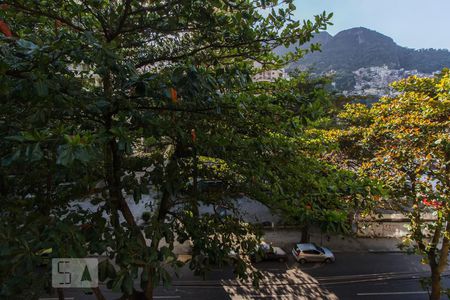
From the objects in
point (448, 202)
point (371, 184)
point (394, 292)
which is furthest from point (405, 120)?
point (394, 292)

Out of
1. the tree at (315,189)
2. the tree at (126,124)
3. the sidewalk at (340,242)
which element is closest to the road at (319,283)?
the sidewalk at (340,242)

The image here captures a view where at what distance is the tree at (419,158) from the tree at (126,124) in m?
4.69

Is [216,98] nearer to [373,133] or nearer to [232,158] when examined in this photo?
[232,158]

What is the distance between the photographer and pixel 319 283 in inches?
530

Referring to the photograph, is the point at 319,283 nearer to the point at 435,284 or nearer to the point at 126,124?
the point at 435,284

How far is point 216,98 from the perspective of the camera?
3.70 meters

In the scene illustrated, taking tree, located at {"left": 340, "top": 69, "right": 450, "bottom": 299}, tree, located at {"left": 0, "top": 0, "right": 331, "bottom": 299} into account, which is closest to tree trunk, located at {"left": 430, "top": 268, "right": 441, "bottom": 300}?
tree, located at {"left": 340, "top": 69, "right": 450, "bottom": 299}

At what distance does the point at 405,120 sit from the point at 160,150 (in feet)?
23.0

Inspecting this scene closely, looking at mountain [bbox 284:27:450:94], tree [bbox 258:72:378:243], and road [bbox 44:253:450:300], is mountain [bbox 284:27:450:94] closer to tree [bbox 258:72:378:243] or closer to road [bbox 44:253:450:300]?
road [bbox 44:253:450:300]

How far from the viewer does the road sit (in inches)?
492

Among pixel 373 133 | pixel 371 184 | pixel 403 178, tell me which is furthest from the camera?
pixel 373 133

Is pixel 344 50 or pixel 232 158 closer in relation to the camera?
pixel 232 158

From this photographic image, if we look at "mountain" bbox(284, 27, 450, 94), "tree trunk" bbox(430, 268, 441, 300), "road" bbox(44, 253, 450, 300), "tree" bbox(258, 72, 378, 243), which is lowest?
"road" bbox(44, 253, 450, 300)

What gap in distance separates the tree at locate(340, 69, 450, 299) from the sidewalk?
24.7 ft
